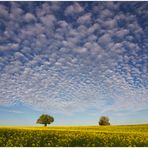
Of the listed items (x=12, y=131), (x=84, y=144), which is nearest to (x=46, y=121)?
(x=12, y=131)

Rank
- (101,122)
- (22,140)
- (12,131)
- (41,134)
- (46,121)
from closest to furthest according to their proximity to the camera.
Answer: (22,140), (41,134), (12,131), (46,121), (101,122)

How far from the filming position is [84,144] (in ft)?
41.0

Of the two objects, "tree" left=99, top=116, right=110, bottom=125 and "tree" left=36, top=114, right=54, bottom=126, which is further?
"tree" left=99, top=116, right=110, bottom=125

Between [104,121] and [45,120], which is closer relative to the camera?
[45,120]

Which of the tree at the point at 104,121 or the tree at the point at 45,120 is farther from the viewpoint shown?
the tree at the point at 104,121

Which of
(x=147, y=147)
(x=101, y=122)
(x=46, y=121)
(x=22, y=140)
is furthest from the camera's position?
(x=101, y=122)

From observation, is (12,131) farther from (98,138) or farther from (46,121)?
(46,121)

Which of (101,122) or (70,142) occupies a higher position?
(101,122)

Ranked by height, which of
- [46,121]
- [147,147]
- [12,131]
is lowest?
[147,147]

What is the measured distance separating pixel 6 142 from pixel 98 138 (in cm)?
407

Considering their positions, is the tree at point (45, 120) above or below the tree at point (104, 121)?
below

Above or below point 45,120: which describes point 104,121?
above

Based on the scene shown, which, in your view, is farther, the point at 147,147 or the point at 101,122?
the point at 101,122

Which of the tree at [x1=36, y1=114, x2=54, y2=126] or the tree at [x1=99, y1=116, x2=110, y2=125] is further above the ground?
the tree at [x1=99, y1=116, x2=110, y2=125]
